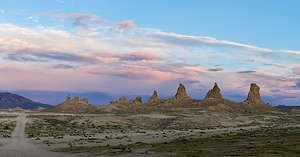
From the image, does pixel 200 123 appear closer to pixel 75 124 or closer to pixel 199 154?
pixel 75 124

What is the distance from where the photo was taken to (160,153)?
32.2 meters

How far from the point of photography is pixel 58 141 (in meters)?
48.6

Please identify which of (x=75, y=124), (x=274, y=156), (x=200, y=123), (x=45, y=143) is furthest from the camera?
(x=200, y=123)

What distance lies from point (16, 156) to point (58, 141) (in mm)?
17064

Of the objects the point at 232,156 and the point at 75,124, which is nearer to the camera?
the point at 232,156

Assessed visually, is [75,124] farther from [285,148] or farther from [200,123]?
[285,148]

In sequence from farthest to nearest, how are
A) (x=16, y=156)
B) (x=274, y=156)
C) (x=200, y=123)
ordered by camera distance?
(x=200, y=123) → (x=16, y=156) → (x=274, y=156)

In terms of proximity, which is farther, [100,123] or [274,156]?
[100,123]

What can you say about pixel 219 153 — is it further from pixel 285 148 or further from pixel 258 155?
pixel 285 148

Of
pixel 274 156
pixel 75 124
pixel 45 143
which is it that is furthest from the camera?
pixel 75 124

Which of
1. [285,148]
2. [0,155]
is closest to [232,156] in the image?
[285,148]

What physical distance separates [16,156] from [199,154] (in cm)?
1753

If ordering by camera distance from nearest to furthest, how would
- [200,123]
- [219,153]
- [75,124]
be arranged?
[219,153] < [75,124] < [200,123]

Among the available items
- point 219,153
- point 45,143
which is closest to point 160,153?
point 219,153
